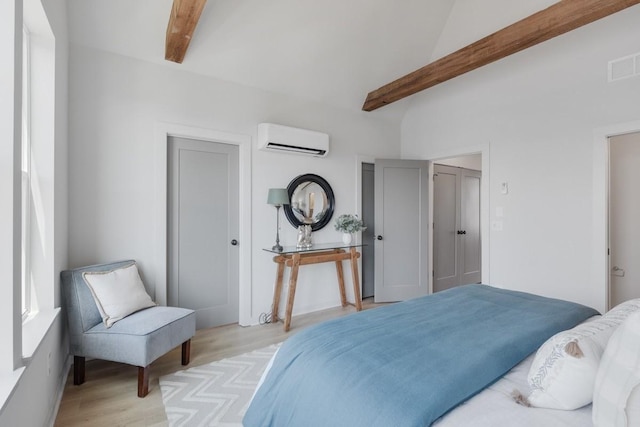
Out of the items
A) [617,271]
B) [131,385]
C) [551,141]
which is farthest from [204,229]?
[617,271]

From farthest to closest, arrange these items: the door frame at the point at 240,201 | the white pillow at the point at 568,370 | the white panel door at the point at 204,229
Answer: the white panel door at the point at 204,229 → the door frame at the point at 240,201 → the white pillow at the point at 568,370

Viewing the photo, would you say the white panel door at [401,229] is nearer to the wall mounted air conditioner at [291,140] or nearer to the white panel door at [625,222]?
the wall mounted air conditioner at [291,140]

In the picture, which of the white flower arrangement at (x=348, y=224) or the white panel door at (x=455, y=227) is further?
the white panel door at (x=455, y=227)

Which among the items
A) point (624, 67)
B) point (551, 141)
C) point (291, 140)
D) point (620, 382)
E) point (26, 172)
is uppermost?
point (624, 67)

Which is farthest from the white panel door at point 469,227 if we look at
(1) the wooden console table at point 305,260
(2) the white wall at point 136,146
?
(2) the white wall at point 136,146

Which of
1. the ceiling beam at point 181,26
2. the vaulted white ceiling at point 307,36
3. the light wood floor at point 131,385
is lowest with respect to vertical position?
the light wood floor at point 131,385

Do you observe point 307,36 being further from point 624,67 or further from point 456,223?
point 456,223

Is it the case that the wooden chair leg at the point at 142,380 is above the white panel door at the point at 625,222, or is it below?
below

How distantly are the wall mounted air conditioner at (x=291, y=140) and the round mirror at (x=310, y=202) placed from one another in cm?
32

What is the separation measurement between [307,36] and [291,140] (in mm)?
1077

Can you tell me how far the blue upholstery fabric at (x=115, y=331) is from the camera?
2025 mm

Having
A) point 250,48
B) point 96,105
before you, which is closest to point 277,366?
point 96,105

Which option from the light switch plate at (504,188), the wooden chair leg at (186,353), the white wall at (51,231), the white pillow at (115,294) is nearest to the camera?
the white wall at (51,231)

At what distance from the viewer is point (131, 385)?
219 centimetres
